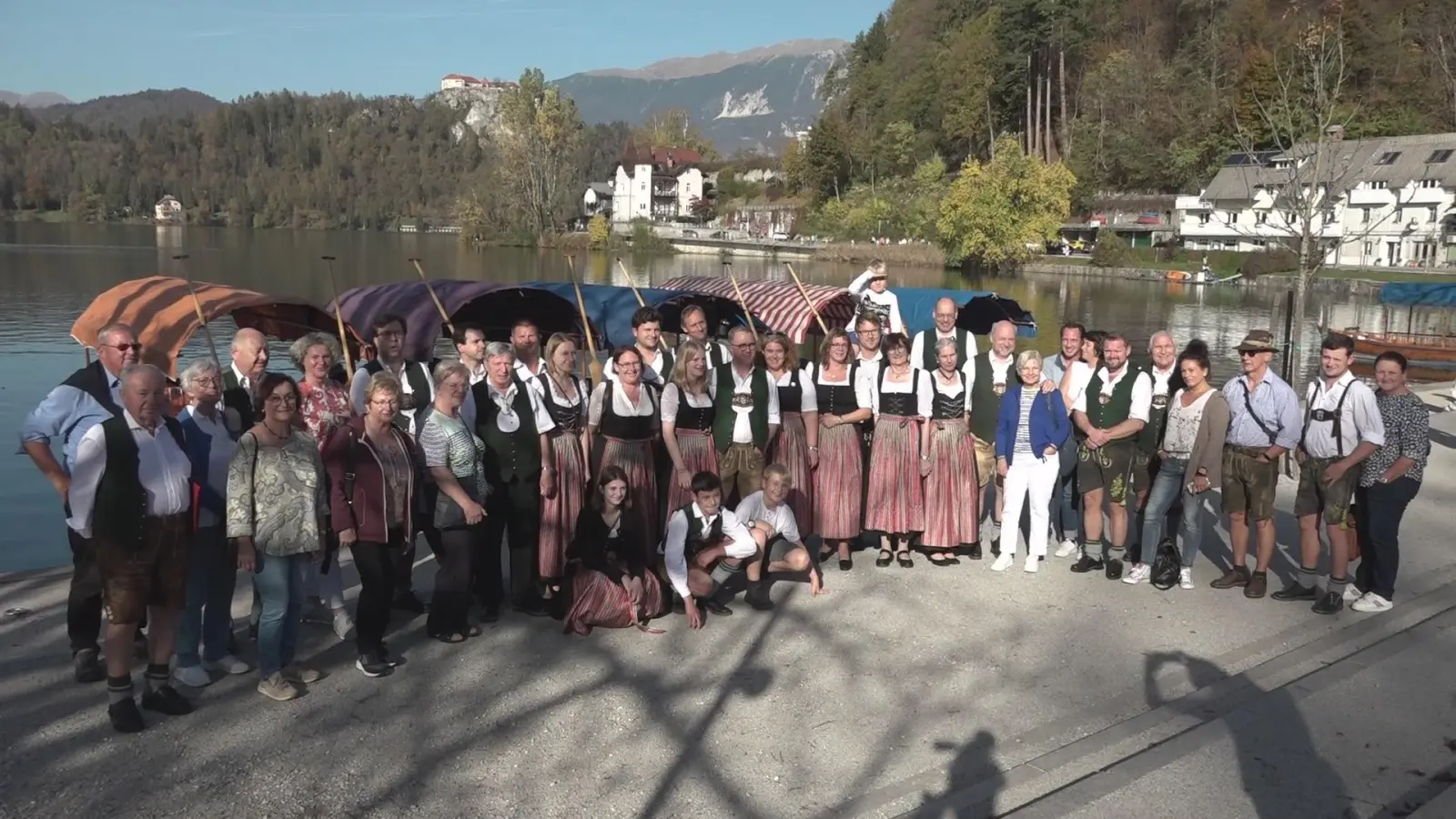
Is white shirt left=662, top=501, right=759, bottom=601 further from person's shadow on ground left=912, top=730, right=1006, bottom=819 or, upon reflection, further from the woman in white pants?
the woman in white pants

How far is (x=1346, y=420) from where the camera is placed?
6.34m

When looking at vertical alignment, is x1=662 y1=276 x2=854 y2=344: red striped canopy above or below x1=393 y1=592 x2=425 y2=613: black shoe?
above

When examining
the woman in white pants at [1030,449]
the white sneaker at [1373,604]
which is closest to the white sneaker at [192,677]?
the woman in white pants at [1030,449]

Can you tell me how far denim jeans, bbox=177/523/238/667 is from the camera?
498 cm

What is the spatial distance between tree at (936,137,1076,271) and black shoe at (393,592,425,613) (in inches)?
2295

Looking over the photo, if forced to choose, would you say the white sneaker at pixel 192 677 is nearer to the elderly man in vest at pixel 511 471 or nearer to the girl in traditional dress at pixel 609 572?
the elderly man in vest at pixel 511 471

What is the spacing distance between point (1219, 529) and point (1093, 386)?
2326 mm

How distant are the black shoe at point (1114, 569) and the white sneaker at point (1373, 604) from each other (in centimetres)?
143

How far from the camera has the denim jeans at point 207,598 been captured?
4980 millimetres

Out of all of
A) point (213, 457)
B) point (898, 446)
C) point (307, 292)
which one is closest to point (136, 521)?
point (213, 457)

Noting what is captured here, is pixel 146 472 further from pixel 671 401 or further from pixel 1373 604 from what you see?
pixel 1373 604

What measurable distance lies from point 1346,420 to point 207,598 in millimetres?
6615

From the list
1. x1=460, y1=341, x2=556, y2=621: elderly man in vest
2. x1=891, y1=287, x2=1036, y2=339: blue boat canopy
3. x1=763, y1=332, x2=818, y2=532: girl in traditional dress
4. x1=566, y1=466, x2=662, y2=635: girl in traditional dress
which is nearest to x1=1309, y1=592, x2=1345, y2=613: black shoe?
x1=763, y1=332, x2=818, y2=532: girl in traditional dress

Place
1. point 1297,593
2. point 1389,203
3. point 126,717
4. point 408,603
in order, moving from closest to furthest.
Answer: point 126,717 < point 408,603 < point 1297,593 < point 1389,203
